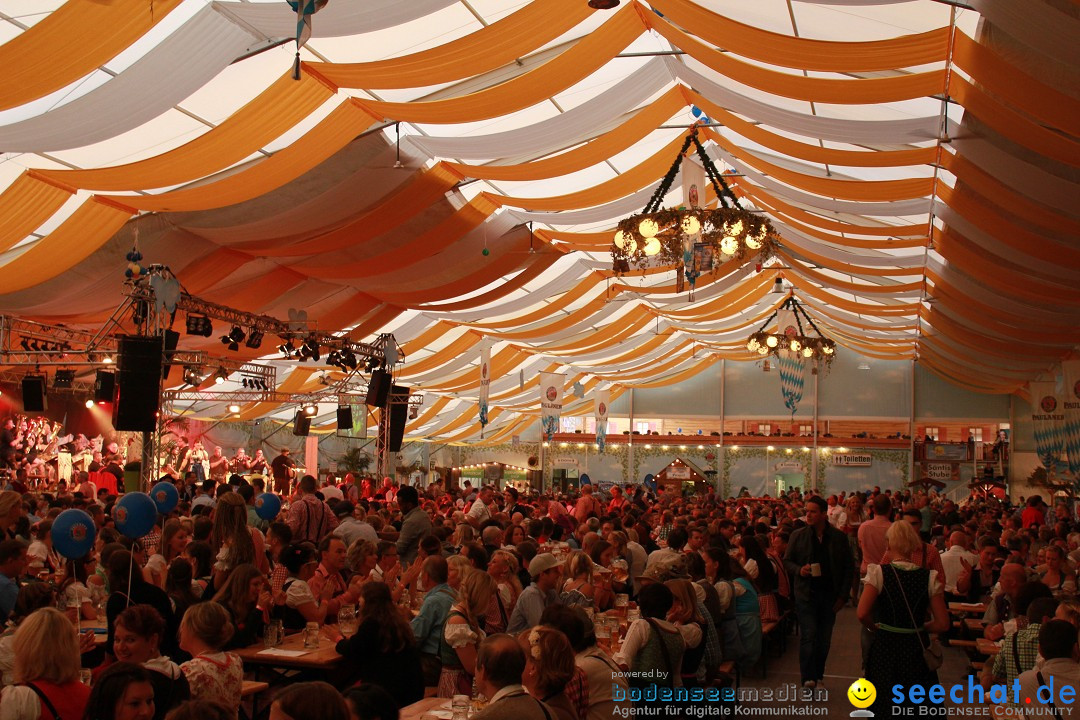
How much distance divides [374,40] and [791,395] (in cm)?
1538

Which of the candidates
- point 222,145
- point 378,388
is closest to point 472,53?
point 222,145

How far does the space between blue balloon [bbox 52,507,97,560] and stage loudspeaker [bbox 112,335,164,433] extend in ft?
11.9

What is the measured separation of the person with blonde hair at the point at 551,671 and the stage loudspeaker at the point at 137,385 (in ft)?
20.4

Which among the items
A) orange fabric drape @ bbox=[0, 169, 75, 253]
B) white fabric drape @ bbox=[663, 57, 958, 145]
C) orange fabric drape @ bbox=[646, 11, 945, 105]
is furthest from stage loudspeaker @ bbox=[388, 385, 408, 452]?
orange fabric drape @ bbox=[646, 11, 945, 105]

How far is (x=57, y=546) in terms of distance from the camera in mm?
4961

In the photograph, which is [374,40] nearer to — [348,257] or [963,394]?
[348,257]

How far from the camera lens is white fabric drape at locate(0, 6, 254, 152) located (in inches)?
264

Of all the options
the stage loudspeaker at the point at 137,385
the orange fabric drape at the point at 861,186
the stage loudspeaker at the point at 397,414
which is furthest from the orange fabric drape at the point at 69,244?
the stage loudspeaker at the point at 397,414

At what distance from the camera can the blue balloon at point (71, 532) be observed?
490 cm

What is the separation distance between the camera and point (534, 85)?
7.56 meters

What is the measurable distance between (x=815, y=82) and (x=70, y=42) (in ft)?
16.1

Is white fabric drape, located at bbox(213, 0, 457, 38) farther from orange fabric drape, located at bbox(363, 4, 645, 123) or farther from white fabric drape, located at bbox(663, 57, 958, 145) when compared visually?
white fabric drape, located at bbox(663, 57, 958, 145)

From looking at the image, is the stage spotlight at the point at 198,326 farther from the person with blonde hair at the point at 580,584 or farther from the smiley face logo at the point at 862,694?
the smiley face logo at the point at 862,694

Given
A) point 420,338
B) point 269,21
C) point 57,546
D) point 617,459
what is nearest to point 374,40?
point 269,21
